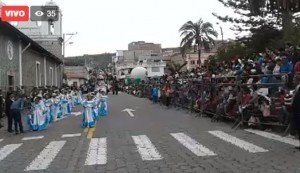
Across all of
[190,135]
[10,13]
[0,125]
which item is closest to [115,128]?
[190,135]

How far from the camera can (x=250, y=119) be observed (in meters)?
16.8

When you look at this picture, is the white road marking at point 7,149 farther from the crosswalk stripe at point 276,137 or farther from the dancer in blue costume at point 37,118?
the crosswalk stripe at point 276,137

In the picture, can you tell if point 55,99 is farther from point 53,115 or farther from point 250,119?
point 250,119

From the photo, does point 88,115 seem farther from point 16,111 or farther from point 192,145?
point 192,145

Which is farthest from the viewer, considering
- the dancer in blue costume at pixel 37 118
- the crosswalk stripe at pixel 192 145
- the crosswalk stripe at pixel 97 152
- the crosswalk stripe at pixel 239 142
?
the dancer in blue costume at pixel 37 118

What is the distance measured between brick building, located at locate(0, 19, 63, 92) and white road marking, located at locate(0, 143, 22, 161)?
13423 mm

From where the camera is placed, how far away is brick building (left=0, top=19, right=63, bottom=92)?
101 ft

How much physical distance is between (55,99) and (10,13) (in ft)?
59.0

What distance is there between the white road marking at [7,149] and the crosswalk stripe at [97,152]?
7.05 ft

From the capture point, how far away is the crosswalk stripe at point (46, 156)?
36.1ft

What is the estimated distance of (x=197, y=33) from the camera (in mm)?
67000

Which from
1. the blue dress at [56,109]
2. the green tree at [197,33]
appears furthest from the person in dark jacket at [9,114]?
the green tree at [197,33]

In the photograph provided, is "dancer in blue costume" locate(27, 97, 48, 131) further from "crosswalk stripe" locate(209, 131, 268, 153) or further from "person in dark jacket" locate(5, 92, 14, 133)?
"crosswalk stripe" locate(209, 131, 268, 153)

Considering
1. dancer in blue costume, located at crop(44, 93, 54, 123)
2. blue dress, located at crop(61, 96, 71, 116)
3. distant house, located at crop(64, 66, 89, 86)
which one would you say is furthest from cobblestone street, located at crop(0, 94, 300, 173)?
distant house, located at crop(64, 66, 89, 86)
